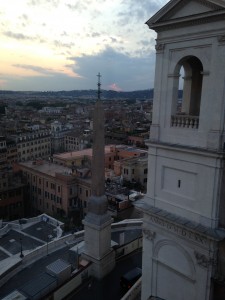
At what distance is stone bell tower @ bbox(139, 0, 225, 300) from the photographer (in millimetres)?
10859

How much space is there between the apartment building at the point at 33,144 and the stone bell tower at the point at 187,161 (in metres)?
69.8

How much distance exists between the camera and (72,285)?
17094 millimetres

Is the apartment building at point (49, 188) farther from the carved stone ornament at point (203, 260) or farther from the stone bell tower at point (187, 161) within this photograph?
the carved stone ornament at point (203, 260)

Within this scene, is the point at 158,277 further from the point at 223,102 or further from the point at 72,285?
the point at 223,102

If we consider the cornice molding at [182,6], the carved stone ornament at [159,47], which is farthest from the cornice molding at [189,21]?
the carved stone ornament at [159,47]

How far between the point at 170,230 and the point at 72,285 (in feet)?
24.8

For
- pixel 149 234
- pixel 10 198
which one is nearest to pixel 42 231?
pixel 10 198

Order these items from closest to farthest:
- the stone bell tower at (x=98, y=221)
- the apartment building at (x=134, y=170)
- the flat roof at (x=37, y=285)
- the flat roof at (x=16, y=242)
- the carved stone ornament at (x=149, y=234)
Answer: the carved stone ornament at (x=149, y=234) < the flat roof at (x=37, y=285) < the stone bell tower at (x=98, y=221) < the flat roof at (x=16, y=242) < the apartment building at (x=134, y=170)

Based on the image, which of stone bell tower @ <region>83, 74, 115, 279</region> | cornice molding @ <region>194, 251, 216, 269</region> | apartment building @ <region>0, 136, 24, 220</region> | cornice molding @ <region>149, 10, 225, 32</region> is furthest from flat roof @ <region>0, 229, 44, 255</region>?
cornice molding @ <region>149, 10, 225, 32</region>

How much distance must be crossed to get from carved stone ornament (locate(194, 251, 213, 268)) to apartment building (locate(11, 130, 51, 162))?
2827 inches

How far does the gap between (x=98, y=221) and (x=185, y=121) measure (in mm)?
9389

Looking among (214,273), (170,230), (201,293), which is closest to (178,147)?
(170,230)

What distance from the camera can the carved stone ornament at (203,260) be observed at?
37.4 feet

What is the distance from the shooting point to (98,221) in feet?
61.4
